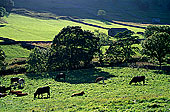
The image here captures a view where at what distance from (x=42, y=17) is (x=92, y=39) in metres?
119

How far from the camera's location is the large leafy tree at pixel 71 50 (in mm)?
58188

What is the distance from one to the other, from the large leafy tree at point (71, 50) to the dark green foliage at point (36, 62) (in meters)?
2.11

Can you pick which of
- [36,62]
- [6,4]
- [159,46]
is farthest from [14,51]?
[6,4]

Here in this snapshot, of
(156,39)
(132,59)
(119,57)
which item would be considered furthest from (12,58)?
(156,39)

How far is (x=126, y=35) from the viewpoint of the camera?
7281 centimetres

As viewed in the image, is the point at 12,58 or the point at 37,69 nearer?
the point at 37,69

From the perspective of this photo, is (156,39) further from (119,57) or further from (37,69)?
(37,69)

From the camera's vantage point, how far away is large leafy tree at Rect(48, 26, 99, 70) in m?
58.2

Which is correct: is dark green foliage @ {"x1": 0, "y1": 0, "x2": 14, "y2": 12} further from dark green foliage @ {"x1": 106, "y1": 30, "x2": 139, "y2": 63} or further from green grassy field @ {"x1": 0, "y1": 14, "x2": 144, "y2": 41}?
dark green foliage @ {"x1": 106, "y1": 30, "x2": 139, "y2": 63}

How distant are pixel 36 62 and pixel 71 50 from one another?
409 inches

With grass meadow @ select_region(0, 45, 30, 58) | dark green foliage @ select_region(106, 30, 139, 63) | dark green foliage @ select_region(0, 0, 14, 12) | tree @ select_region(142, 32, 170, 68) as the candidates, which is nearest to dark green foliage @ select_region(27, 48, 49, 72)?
grass meadow @ select_region(0, 45, 30, 58)

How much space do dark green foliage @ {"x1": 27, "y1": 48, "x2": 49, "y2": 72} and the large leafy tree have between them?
2107 millimetres

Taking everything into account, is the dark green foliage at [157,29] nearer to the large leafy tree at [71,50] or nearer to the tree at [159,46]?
the tree at [159,46]

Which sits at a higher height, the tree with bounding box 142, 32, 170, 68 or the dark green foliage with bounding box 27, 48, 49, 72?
the tree with bounding box 142, 32, 170, 68
